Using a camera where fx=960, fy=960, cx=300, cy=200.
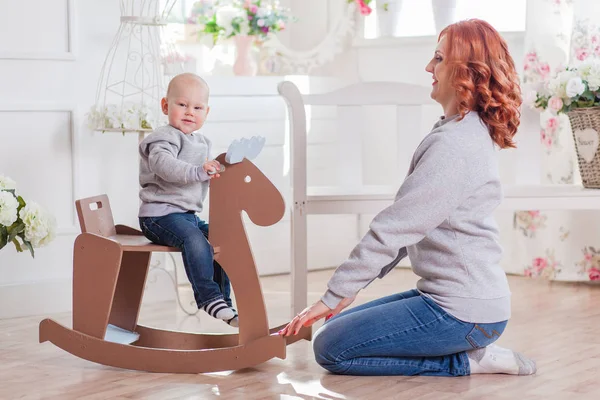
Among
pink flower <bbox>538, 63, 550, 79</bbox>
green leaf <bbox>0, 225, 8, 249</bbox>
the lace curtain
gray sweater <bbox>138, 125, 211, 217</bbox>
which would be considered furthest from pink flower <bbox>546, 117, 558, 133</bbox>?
green leaf <bbox>0, 225, 8, 249</bbox>

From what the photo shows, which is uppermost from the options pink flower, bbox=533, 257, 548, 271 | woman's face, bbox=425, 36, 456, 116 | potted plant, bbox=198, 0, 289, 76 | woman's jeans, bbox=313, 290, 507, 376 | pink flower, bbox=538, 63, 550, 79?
potted plant, bbox=198, 0, 289, 76

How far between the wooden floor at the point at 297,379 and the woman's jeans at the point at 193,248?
0.21m

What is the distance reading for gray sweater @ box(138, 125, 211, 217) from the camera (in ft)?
7.75

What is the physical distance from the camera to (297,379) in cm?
219

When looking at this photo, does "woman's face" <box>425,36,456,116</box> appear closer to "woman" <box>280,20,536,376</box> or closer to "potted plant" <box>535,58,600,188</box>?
"woman" <box>280,20,536,376</box>

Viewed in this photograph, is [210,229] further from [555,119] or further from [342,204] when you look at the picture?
[555,119]

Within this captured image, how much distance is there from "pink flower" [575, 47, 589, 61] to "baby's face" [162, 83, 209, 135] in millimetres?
1636

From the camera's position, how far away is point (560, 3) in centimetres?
349

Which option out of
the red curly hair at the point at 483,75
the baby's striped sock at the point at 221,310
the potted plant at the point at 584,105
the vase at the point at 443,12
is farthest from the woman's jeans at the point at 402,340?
the vase at the point at 443,12

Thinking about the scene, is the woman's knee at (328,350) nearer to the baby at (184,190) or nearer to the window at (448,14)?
the baby at (184,190)

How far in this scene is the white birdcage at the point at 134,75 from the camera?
2.93 m

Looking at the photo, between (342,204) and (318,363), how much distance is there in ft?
2.36

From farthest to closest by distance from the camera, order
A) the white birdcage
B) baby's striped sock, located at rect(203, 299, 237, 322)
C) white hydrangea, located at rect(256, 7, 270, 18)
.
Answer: white hydrangea, located at rect(256, 7, 270, 18)
the white birdcage
baby's striped sock, located at rect(203, 299, 237, 322)

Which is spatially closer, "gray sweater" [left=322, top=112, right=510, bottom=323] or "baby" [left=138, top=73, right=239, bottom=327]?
"gray sweater" [left=322, top=112, right=510, bottom=323]
